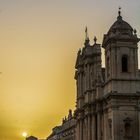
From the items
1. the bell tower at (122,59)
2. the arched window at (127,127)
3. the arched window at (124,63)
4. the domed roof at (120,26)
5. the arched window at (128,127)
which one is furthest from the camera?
the domed roof at (120,26)

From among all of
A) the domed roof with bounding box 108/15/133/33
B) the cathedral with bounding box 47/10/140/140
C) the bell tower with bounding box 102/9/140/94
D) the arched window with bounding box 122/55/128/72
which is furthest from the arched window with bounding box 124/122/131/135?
the domed roof with bounding box 108/15/133/33

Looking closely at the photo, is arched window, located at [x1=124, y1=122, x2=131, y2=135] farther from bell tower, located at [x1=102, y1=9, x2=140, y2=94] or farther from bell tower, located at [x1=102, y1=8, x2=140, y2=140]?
bell tower, located at [x1=102, y1=9, x2=140, y2=94]

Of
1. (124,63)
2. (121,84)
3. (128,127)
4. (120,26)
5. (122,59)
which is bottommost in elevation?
(128,127)

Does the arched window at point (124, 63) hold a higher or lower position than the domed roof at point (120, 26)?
lower

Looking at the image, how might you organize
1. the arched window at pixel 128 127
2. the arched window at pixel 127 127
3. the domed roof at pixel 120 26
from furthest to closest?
the domed roof at pixel 120 26, the arched window at pixel 127 127, the arched window at pixel 128 127

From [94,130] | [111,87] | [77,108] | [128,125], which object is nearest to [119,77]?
[111,87]

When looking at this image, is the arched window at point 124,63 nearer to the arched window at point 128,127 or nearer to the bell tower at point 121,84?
the bell tower at point 121,84

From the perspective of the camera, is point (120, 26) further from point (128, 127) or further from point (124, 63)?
point (128, 127)

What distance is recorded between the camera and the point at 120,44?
1939 inches

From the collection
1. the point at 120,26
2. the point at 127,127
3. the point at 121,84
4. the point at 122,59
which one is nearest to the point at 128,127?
the point at 127,127

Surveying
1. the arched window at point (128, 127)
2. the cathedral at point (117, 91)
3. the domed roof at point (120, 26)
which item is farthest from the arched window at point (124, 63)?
the arched window at point (128, 127)

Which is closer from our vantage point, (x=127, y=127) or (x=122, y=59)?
(x=127, y=127)

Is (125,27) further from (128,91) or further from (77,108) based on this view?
(77,108)

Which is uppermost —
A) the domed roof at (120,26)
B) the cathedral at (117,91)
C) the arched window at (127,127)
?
the domed roof at (120,26)
